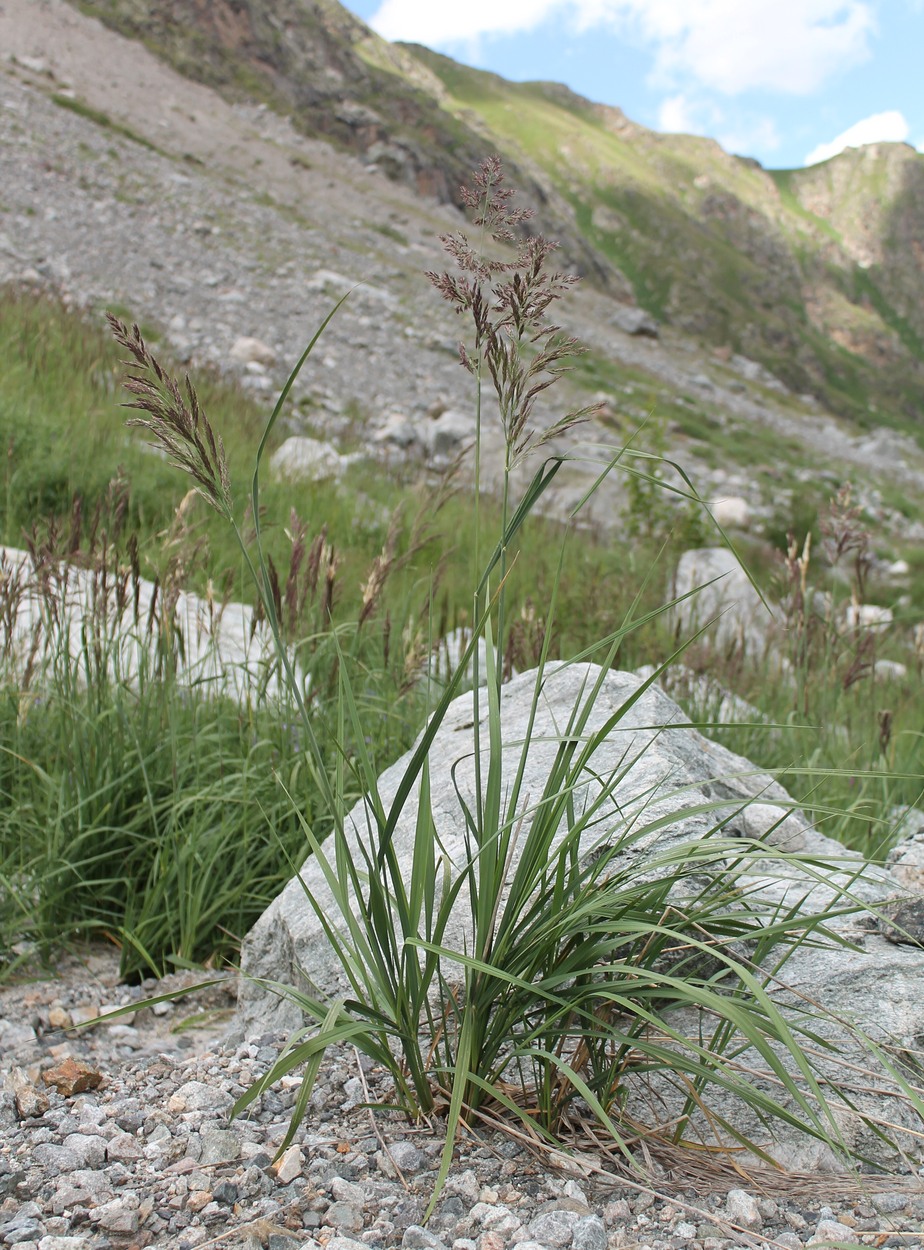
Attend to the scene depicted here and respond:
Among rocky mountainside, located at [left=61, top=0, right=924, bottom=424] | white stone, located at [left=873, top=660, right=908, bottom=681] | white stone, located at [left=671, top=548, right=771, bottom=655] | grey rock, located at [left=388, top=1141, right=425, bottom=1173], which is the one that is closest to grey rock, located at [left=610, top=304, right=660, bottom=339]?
rocky mountainside, located at [left=61, top=0, right=924, bottom=424]

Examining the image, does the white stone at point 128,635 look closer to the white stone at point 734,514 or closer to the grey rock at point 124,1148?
the grey rock at point 124,1148

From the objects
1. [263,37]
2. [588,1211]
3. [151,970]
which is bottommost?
[151,970]

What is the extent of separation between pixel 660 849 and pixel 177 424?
1144 mm

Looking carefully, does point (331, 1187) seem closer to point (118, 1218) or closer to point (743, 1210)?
point (118, 1218)

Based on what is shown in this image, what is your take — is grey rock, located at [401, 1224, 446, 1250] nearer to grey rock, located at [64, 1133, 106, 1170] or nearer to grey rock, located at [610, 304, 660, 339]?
grey rock, located at [64, 1133, 106, 1170]

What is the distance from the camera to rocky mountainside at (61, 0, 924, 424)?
3656 centimetres

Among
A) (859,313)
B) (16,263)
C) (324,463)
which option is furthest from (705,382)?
(859,313)

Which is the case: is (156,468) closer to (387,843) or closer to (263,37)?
(387,843)

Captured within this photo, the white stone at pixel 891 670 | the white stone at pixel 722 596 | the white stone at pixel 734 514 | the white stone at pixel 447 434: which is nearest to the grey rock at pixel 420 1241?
the white stone at pixel 722 596

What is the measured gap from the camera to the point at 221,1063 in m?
1.71

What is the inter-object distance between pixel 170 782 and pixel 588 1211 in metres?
1.56

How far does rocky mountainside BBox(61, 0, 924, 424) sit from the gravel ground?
Result: 12.5 meters

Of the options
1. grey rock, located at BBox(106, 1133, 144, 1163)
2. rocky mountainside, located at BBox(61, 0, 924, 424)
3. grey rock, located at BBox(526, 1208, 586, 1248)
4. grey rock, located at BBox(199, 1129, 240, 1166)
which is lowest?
grey rock, located at BBox(106, 1133, 144, 1163)

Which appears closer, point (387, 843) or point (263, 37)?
point (387, 843)
